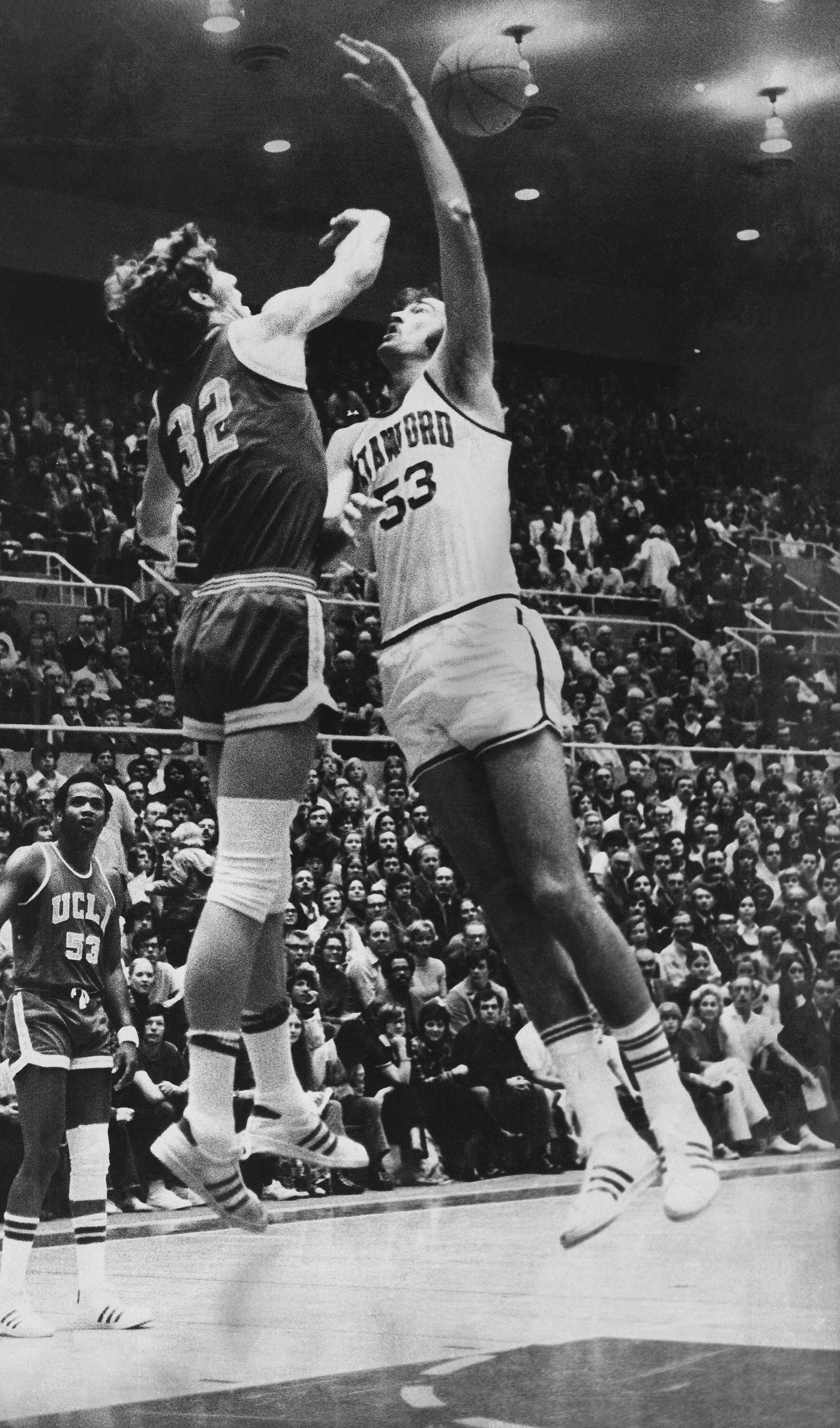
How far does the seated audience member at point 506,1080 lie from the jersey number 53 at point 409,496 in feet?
3.68

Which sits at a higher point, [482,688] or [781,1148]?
[482,688]

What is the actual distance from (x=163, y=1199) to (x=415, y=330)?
2341 millimetres

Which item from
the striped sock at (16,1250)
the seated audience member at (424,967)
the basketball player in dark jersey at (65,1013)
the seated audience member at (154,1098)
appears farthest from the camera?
the basketball player in dark jersey at (65,1013)

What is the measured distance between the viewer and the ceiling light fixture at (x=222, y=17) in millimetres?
4793

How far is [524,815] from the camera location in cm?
411

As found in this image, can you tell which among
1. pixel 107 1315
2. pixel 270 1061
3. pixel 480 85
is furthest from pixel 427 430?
pixel 107 1315

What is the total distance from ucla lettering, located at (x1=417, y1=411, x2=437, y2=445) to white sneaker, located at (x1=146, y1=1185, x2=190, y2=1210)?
1985 mm

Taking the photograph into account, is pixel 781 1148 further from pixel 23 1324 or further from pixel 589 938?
pixel 23 1324

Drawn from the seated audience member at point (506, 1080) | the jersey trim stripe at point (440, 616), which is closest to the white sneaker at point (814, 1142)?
the seated audience member at point (506, 1080)

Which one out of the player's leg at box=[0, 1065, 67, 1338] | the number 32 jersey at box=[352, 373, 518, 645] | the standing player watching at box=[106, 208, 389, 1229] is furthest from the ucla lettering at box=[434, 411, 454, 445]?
the player's leg at box=[0, 1065, 67, 1338]

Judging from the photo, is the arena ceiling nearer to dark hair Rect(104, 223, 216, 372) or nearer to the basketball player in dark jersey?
dark hair Rect(104, 223, 216, 372)

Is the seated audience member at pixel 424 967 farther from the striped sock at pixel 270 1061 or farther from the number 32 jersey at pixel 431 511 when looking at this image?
the number 32 jersey at pixel 431 511

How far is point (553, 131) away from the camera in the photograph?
4672 millimetres

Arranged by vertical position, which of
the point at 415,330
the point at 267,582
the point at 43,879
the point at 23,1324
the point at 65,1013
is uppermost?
the point at 415,330
